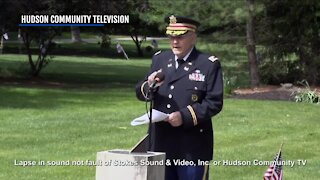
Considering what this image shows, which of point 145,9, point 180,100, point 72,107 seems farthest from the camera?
point 145,9

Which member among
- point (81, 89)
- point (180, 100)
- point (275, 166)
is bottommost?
point (81, 89)

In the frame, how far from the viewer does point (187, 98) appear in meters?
4.64

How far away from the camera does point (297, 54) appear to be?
20938mm

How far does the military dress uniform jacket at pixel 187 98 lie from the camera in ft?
15.1

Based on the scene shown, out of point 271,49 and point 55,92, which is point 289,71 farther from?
point 55,92

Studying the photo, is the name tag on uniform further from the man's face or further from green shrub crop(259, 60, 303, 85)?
green shrub crop(259, 60, 303, 85)

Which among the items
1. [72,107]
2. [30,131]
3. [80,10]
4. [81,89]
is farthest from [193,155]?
[80,10]

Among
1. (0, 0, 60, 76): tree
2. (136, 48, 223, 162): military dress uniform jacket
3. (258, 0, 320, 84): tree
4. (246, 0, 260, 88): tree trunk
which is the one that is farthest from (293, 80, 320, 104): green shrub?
(136, 48, 223, 162): military dress uniform jacket

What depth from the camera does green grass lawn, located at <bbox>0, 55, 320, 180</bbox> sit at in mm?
8625

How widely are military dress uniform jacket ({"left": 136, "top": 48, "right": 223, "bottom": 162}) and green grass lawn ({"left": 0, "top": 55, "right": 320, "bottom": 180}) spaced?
3500mm

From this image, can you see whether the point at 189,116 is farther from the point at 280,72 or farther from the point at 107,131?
the point at 280,72

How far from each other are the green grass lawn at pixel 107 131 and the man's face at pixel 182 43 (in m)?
3.70

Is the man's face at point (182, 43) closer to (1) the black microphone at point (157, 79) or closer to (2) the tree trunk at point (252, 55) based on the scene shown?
(1) the black microphone at point (157, 79)

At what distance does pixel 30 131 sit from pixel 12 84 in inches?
352
